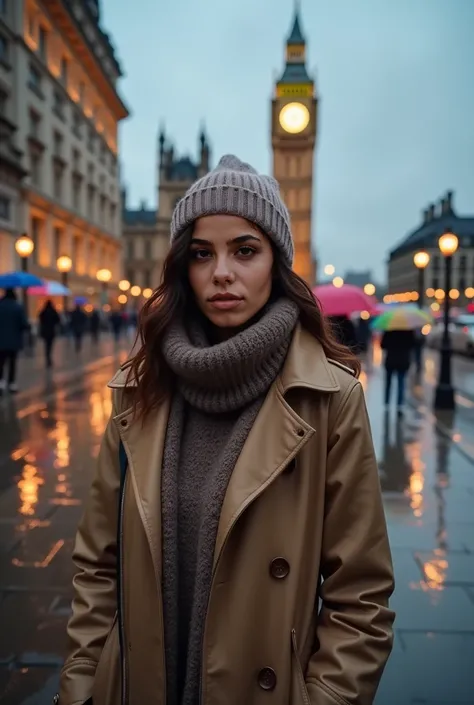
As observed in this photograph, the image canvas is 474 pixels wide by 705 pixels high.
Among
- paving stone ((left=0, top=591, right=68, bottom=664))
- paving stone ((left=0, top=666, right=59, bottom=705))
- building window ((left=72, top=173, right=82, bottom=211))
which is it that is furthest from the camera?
building window ((left=72, top=173, right=82, bottom=211))

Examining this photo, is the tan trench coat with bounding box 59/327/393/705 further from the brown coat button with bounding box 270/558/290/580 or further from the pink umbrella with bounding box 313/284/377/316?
the pink umbrella with bounding box 313/284/377/316

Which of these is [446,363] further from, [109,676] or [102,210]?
[102,210]

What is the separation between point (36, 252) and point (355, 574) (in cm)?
3641

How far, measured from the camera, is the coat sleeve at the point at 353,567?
56.5 inches

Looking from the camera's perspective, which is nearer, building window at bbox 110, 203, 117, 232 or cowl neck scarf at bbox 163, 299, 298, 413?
cowl neck scarf at bbox 163, 299, 298, 413

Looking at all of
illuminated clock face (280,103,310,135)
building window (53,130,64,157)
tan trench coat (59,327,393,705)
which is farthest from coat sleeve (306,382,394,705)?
building window (53,130,64,157)

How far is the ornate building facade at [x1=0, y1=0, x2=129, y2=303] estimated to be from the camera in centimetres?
2997

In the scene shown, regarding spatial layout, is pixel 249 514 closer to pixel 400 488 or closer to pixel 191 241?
pixel 191 241

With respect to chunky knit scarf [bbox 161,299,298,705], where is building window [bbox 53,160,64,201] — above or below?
above

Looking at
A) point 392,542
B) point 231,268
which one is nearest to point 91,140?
point 392,542

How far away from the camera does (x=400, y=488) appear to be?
5992 mm

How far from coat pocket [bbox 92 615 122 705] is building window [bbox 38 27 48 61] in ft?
129

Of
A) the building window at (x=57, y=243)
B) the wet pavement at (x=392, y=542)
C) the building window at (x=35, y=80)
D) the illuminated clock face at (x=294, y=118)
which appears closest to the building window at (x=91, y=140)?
the building window at (x=57, y=243)

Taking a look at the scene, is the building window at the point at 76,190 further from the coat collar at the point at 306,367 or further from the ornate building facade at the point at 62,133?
the coat collar at the point at 306,367
